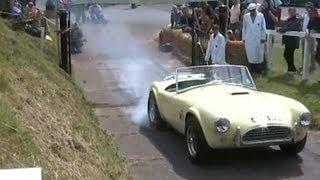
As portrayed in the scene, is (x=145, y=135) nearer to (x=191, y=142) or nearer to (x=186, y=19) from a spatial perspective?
(x=191, y=142)

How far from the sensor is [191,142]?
812cm

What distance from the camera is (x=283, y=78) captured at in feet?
41.9

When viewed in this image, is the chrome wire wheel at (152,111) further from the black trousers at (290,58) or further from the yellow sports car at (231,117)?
the black trousers at (290,58)

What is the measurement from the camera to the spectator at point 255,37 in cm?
1362

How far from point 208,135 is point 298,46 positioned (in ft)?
22.3

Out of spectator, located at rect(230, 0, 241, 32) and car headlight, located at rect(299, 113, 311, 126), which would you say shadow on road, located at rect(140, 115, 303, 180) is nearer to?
car headlight, located at rect(299, 113, 311, 126)

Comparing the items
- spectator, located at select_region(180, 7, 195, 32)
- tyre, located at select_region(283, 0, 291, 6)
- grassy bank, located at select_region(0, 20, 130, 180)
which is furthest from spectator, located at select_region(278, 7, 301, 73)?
tyre, located at select_region(283, 0, 291, 6)

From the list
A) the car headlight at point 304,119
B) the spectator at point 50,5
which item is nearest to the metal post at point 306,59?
the car headlight at point 304,119

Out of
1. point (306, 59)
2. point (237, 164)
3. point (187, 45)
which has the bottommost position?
point (237, 164)

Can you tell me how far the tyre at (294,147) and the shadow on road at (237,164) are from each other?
0.08 metres

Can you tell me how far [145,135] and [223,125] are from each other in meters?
2.56

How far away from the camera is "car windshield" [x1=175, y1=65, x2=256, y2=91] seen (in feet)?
30.7

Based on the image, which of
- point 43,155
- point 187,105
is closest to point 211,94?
point 187,105

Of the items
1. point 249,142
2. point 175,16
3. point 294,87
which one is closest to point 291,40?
point 294,87
